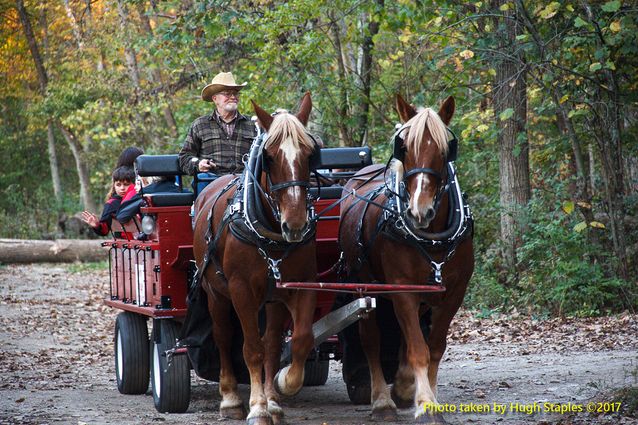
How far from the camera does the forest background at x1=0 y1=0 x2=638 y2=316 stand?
1190 centimetres

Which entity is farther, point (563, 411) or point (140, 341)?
point (140, 341)

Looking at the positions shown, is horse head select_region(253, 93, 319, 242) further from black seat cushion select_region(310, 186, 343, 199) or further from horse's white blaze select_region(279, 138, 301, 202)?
black seat cushion select_region(310, 186, 343, 199)

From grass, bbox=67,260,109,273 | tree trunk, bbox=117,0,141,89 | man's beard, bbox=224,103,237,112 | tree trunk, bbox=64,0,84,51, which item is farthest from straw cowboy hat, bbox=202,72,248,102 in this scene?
tree trunk, bbox=64,0,84,51

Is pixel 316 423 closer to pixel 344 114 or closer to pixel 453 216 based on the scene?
pixel 453 216

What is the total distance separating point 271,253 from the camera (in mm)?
6688

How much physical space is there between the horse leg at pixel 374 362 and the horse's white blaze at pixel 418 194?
1291 mm

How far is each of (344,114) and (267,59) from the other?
1776 mm

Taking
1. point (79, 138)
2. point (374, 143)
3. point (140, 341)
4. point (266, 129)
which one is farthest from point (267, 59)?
point (79, 138)

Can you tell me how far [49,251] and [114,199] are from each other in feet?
55.5

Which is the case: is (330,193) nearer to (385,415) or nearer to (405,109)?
(405,109)

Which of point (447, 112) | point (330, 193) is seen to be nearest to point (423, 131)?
point (447, 112)

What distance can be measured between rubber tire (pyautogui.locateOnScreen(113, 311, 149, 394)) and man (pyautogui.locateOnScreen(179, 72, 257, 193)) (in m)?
1.47

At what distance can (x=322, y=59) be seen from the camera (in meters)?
16.2

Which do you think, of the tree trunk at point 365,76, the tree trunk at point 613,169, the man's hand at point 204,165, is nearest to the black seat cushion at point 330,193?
the man's hand at point 204,165
